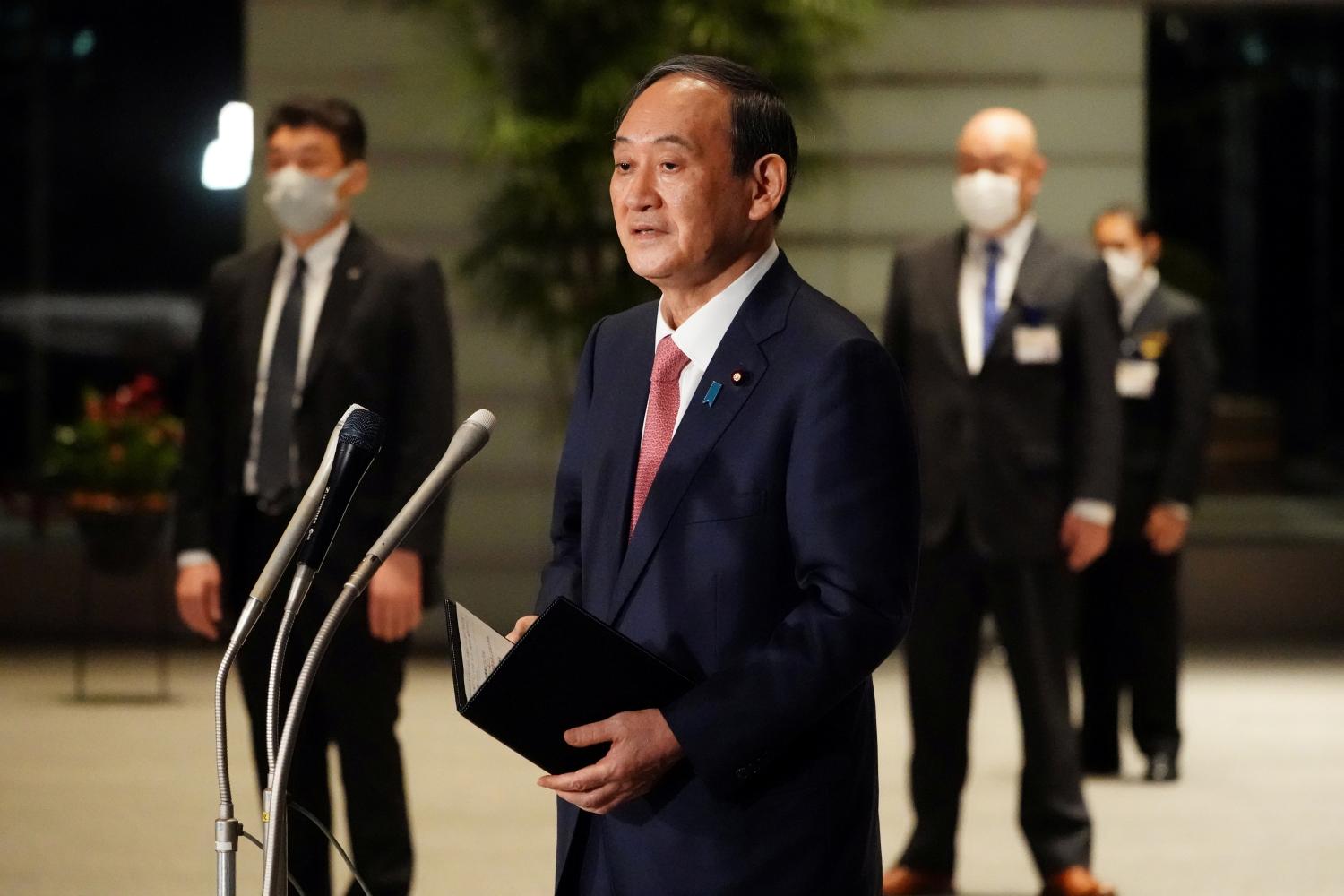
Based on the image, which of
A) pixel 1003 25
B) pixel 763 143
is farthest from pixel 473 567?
pixel 763 143

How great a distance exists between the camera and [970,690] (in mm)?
4688

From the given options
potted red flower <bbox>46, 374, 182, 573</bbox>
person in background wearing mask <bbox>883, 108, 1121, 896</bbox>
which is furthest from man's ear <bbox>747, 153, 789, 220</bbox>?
potted red flower <bbox>46, 374, 182, 573</bbox>

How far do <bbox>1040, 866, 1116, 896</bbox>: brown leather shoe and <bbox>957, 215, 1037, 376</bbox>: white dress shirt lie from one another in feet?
3.92

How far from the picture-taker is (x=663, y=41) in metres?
7.81

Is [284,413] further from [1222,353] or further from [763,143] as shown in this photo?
[1222,353]

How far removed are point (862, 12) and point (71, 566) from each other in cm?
440

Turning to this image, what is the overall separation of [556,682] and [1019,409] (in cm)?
274

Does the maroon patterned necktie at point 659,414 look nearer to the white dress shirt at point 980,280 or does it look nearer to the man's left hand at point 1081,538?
the white dress shirt at point 980,280

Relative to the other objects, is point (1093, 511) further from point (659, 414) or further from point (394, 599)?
point (659, 414)

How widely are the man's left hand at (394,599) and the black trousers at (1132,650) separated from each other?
316cm

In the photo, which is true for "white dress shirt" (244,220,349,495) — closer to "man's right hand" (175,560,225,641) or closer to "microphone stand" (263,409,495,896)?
"man's right hand" (175,560,225,641)

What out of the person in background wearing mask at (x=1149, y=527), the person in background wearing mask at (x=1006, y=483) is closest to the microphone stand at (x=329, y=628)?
the person in background wearing mask at (x=1006, y=483)

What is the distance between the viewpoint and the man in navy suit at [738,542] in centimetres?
206

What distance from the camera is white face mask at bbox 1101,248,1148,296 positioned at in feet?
21.7
